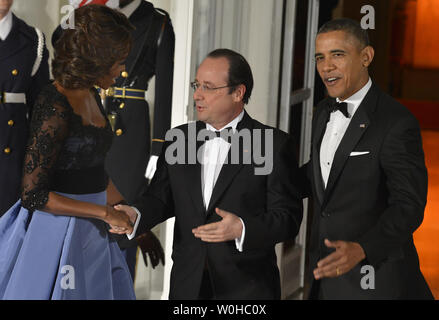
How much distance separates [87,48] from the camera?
3055mm

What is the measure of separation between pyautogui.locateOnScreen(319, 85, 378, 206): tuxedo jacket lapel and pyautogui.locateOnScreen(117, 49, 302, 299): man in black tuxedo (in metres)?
0.15

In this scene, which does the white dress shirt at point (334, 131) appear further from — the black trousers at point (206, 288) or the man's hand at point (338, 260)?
the black trousers at point (206, 288)

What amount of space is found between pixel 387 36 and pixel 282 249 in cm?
840

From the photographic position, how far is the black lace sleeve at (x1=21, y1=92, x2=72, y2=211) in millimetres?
2949

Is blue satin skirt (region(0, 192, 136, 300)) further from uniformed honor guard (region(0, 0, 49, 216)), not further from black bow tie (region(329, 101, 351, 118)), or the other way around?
black bow tie (region(329, 101, 351, 118))

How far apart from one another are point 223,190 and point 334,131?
1.58ft

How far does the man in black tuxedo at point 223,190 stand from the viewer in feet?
9.42

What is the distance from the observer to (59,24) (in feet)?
10.5

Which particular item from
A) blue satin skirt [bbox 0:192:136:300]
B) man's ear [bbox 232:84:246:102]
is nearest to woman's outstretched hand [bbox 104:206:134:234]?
blue satin skirt [bbox 0:192:136:300]

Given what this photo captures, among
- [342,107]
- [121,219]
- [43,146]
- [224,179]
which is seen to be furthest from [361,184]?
[43,146]

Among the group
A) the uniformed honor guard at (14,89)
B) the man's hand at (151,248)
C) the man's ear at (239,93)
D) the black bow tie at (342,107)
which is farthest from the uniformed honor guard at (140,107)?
the black bow tie at (342,107)
